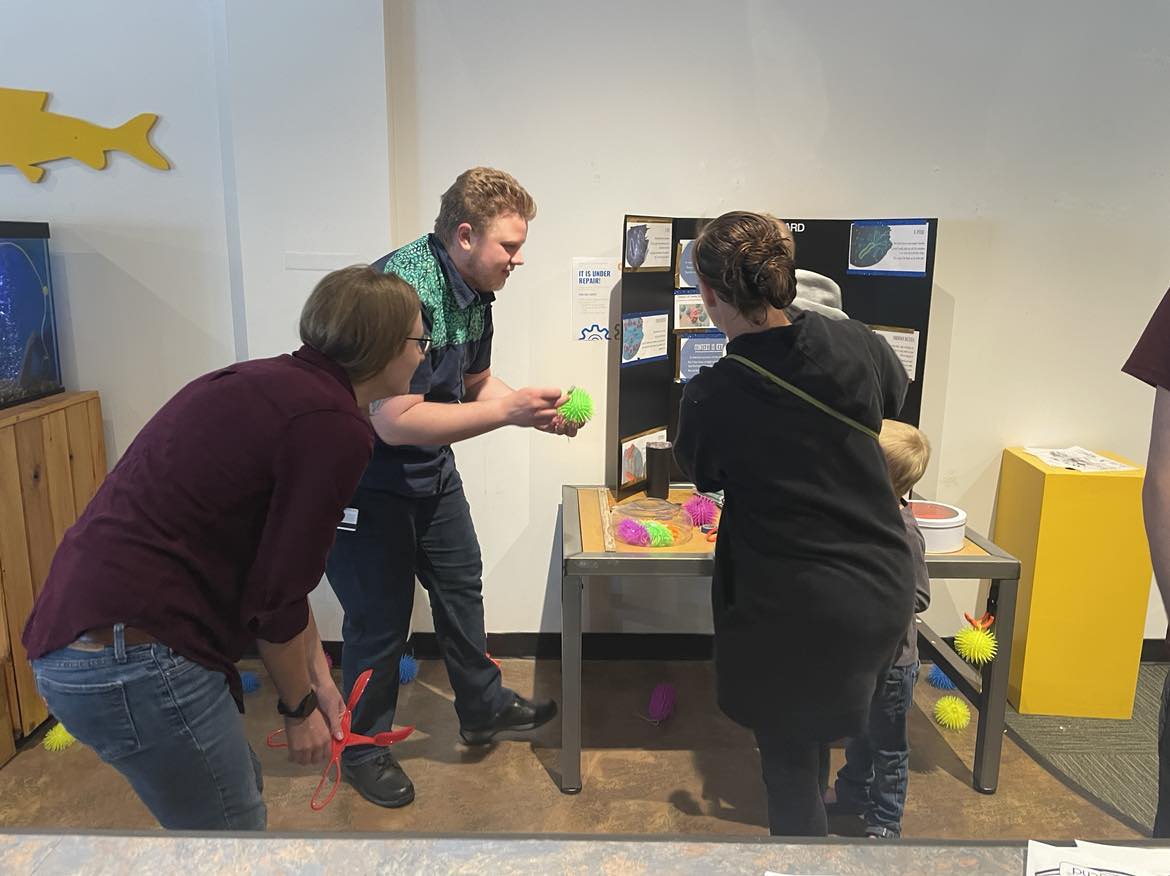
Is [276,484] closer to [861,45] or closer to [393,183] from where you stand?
[393,183]

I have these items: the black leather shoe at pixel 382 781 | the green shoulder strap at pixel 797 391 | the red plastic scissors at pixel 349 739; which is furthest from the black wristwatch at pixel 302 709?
the black leather shoe at pixel 382 781

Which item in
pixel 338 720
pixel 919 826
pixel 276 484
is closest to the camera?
pixel 276 484

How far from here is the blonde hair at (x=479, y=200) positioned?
2.02 metres

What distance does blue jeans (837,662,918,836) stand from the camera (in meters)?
1.91

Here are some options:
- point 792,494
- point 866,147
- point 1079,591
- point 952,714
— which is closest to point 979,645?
point 952,714

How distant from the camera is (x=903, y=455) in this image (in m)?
1.81

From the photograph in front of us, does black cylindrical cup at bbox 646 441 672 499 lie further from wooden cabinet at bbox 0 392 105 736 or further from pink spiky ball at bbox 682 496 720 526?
wooden cabinet at bbox 0 392 105 736

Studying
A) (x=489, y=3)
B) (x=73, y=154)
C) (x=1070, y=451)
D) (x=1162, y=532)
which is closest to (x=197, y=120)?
(x=73, y=154)

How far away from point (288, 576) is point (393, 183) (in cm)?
178

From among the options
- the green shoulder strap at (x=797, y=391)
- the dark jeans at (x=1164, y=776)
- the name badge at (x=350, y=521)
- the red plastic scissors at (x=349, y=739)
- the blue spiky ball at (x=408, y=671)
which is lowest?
the blue spiky ball at (x=408, y=671)

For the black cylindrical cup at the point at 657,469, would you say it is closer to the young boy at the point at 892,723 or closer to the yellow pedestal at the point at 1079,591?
the young boy at the point at 892,723

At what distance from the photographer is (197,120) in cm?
268

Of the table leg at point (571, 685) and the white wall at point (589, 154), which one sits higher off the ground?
the white wall at point (589, 154)

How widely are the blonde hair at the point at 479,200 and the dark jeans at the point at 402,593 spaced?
2.26 ft
